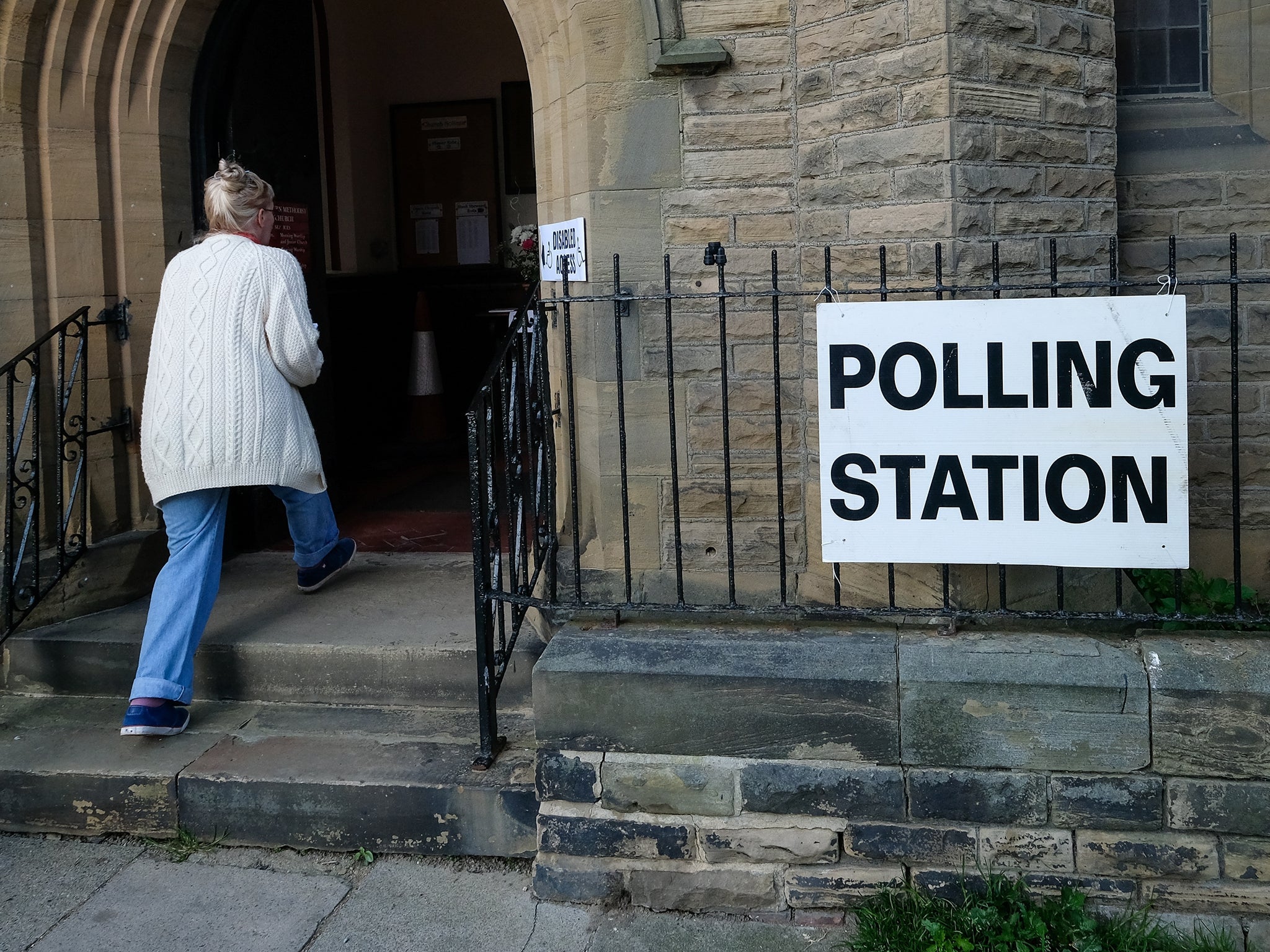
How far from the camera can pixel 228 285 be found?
4164mm

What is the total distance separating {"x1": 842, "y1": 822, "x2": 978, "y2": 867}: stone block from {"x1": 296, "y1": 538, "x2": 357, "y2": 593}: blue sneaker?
254 cm

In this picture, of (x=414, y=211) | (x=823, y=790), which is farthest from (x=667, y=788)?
(x=414, y=211)

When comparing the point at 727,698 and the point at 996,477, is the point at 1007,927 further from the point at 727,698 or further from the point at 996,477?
the point at 996,477

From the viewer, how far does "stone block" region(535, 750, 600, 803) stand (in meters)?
3.56

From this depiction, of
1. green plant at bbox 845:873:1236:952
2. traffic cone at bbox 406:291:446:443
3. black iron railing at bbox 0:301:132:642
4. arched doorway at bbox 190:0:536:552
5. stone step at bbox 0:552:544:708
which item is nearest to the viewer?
green plant at bbox 845:873:1236:952

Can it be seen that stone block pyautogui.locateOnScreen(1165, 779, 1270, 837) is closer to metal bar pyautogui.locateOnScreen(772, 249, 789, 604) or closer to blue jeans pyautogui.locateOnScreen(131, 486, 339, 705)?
metal bar pyautogui.locateOnScreen(772, 249, 789, 604)

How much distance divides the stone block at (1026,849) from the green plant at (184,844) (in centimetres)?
231

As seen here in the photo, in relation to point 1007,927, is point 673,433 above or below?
above

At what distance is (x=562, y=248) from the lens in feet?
14.4

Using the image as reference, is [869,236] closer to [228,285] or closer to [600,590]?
[600,590]

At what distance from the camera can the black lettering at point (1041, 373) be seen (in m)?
3.34

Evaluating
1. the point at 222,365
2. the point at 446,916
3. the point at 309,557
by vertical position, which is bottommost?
the point at 446,916

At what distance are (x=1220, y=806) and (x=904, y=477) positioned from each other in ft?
3.90

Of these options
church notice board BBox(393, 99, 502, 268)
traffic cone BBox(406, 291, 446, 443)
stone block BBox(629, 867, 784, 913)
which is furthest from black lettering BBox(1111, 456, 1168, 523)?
church notice board BBox(393, 99, 502, 268)
